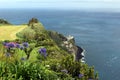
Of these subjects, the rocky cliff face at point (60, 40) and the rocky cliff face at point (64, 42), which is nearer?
the rocky cliff face at point (60, 40)

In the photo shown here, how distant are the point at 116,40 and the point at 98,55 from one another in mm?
30179

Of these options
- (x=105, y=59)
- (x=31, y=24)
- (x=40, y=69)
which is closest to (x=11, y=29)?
(x=31, y=24)

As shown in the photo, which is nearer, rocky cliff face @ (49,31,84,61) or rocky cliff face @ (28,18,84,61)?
rocky cliff face @ (28,18,84,61)

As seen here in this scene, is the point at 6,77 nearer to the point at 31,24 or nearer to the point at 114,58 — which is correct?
the point at 31,24

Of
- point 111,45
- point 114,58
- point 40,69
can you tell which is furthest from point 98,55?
point 40,69

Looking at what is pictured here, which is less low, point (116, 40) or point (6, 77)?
point (6, 77)

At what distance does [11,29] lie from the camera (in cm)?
4875

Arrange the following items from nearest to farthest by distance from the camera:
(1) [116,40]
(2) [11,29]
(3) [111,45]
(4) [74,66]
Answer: (4) [74,66]
(2) [11,29]
(3) [111,45]
(1) [116,40]

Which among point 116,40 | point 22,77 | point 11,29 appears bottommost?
point 116,40

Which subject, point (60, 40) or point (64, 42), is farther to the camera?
point (64, 42)

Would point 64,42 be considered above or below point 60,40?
below

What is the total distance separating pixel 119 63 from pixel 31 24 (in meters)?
36.6

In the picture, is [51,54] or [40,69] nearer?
[40,69]

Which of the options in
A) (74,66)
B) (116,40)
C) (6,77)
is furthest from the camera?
(116,40)
